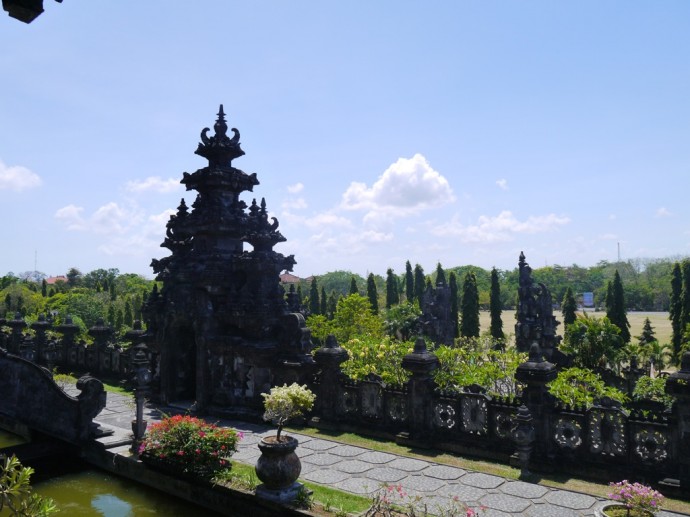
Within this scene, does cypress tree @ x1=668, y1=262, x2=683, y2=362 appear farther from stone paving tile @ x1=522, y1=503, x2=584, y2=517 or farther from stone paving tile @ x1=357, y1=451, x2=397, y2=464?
stone paving tile @ x1=522, y1=503, x2=584, y2=517

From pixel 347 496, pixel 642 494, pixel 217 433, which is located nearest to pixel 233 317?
pixel 217 433

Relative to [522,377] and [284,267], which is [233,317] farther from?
[522,377]

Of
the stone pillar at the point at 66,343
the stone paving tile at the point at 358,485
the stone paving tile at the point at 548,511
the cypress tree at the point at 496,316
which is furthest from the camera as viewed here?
the cypress tree at the point at 496,316

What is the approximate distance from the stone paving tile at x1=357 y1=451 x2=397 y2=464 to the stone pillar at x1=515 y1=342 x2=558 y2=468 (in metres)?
3.03

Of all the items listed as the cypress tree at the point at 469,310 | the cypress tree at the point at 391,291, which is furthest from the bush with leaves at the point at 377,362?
the cypress tree at the point at 391,291

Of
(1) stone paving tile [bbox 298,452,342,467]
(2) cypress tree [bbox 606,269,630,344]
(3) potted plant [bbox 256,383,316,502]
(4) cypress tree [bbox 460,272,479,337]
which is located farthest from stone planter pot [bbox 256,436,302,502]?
(2) cypress tree [bbox 606,269,630,344]

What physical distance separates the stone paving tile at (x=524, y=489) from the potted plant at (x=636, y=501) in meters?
2.05

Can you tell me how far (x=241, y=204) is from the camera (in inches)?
712

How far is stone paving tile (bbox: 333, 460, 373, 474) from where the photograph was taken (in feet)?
34.4

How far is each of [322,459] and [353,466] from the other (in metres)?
0.82

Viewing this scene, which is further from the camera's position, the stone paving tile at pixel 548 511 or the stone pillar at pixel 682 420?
the stone pillar at pixel 682 420

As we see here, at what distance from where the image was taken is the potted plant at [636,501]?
688 centimetres

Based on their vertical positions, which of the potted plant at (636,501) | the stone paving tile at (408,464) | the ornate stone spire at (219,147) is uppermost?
the ornate stone spire at (219,147)

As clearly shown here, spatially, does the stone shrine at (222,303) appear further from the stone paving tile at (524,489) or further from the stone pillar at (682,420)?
the stone pillar at (682,420)
